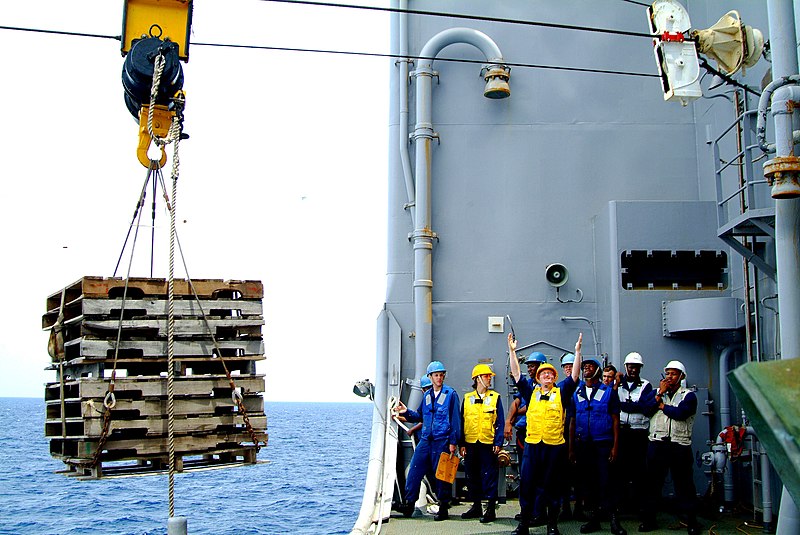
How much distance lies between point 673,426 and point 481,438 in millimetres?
1880

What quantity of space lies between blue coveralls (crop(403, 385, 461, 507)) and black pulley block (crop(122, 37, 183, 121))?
4.37 m

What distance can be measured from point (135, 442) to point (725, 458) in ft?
19.0

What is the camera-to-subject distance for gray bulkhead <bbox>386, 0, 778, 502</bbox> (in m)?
10.3

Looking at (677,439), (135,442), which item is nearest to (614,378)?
(677,439)

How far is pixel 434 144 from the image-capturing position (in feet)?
36.0

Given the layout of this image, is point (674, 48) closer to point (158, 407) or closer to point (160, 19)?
point (160, 19)

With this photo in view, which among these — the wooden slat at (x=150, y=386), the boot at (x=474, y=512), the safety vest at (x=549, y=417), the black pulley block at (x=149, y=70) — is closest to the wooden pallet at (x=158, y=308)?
the wooden slat at (x=150, y=386)

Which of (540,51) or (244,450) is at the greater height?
(540,51)

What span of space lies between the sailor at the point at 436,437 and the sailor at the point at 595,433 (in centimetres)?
124

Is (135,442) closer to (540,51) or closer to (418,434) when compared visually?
(418,434)

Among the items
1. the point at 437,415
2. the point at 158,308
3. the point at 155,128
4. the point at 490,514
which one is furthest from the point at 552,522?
the point at 155,128

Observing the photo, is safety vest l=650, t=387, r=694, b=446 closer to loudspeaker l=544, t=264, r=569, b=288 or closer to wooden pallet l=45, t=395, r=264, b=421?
loudspeaker l=544, t=264, r=569, b=288

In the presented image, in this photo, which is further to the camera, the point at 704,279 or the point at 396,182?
the point at 396,182

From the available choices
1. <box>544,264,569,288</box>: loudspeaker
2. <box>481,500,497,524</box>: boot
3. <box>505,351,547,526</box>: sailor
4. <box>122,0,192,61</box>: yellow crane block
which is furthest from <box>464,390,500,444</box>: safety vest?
<box>122,0,192,61</box>: yellow crane block
